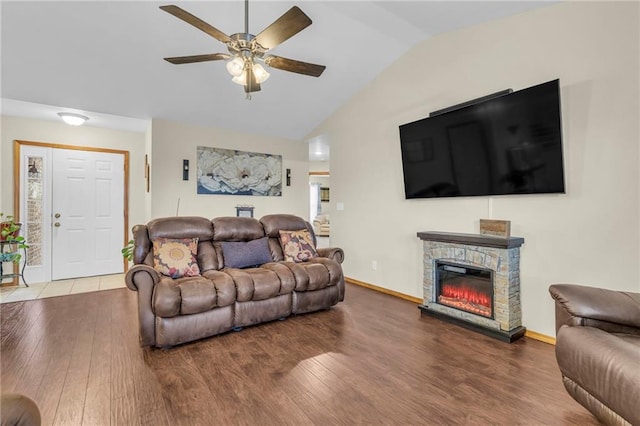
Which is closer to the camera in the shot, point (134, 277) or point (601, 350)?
point (601, 350)

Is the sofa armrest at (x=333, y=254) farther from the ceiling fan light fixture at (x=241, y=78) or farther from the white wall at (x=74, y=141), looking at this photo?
the white wall at (x=74, y=141)

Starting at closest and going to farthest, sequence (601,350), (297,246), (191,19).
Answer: (601,350) → (191,19) → (297,246)

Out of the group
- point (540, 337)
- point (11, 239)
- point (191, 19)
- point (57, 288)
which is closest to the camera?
point (191, 19)

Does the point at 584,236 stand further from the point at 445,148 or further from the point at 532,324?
the point at 445,148

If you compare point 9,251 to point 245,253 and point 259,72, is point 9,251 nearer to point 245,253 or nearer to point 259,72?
point 245,253

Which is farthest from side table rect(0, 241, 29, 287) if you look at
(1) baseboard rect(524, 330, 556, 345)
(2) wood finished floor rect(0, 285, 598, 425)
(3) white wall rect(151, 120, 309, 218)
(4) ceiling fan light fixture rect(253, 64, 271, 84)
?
(1) baseboard rect(524, 330, 556, 345)

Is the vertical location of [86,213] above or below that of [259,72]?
below

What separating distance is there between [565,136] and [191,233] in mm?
→ 3594

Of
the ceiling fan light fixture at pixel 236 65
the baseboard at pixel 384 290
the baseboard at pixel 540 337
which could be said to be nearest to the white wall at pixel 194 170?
the baseboard at pixel 384 290

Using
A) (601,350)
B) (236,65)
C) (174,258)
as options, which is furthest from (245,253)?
(601,350)

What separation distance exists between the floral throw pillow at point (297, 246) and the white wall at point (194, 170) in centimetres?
184

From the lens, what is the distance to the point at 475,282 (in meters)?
2.97

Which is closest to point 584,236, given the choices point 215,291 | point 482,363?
point 482,363

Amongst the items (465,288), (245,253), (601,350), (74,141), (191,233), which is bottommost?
(465,288)
